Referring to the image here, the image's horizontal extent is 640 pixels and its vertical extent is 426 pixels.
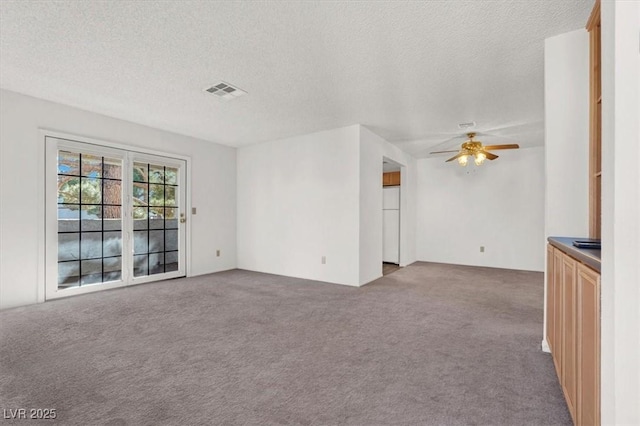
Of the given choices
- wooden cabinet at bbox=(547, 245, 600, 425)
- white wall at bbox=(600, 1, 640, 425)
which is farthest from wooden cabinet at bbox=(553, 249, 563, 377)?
white wall at bbox=(600, 1, 640, 425)

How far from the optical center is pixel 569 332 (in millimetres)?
1436

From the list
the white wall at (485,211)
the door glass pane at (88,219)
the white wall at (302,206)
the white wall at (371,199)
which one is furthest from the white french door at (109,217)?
the white wall at (485,211)

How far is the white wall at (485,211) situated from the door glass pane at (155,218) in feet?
17.0

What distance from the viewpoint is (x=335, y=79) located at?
3.03m

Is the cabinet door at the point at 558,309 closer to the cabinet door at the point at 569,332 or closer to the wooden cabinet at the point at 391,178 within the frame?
the cabinet door at the point at 569,332

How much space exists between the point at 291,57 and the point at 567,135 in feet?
7.34

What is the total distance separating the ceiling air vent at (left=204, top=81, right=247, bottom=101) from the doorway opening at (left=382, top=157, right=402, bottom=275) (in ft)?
12.7

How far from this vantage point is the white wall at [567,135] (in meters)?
2.15

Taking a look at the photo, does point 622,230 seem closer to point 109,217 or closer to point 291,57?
point 291,57

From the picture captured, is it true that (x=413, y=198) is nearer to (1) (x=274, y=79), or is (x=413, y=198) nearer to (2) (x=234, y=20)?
(1) (x=274, y=79)

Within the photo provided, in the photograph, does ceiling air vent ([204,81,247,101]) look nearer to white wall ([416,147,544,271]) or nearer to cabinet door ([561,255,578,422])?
cabinet door ([561,255,578,422])

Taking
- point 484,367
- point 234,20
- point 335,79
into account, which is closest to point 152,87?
point 234,20

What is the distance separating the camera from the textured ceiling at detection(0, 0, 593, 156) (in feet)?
6.64

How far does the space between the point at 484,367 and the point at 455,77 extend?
2.58 meters
